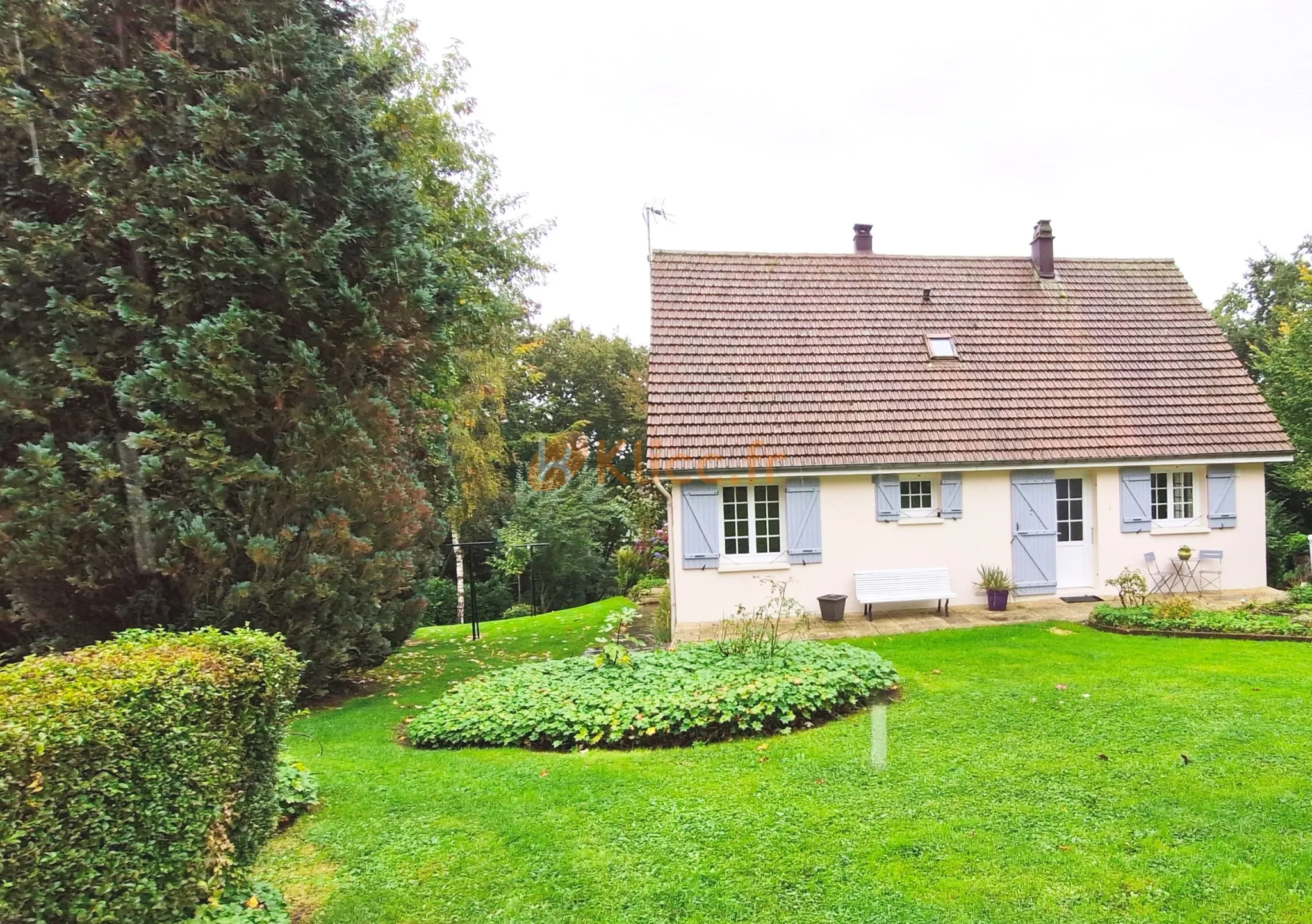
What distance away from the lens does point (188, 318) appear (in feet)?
19.8

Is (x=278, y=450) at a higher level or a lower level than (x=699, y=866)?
higher

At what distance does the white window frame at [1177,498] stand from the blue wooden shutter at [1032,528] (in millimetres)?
1994

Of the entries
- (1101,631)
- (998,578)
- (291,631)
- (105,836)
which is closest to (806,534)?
(998,578)

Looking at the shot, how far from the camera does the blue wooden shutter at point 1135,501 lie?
1141 centimetres

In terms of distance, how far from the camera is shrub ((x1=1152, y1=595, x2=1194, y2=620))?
9.17 m

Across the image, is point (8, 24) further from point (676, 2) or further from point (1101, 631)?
point (1101, 631)

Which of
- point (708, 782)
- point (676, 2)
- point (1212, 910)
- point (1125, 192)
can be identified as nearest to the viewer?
point (1212, 910)

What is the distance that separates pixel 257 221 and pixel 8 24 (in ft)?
8.26

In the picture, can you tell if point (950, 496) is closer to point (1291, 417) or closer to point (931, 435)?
point (931, 435)

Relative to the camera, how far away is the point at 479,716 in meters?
6.07

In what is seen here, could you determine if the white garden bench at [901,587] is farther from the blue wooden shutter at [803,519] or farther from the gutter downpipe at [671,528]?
the gutter downpipe at [671,528]

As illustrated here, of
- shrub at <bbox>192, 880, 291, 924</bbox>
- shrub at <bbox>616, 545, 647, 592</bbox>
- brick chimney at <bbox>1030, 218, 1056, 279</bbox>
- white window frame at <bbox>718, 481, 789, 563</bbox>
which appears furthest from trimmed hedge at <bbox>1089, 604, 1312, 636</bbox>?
shrub at <bbox>192, 880, 291, 924</bbox>

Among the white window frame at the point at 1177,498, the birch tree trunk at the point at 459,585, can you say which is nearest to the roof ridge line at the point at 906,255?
the white window frame at the point at 1177,498

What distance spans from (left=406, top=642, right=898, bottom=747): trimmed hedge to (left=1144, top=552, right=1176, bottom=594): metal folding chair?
7705mm
